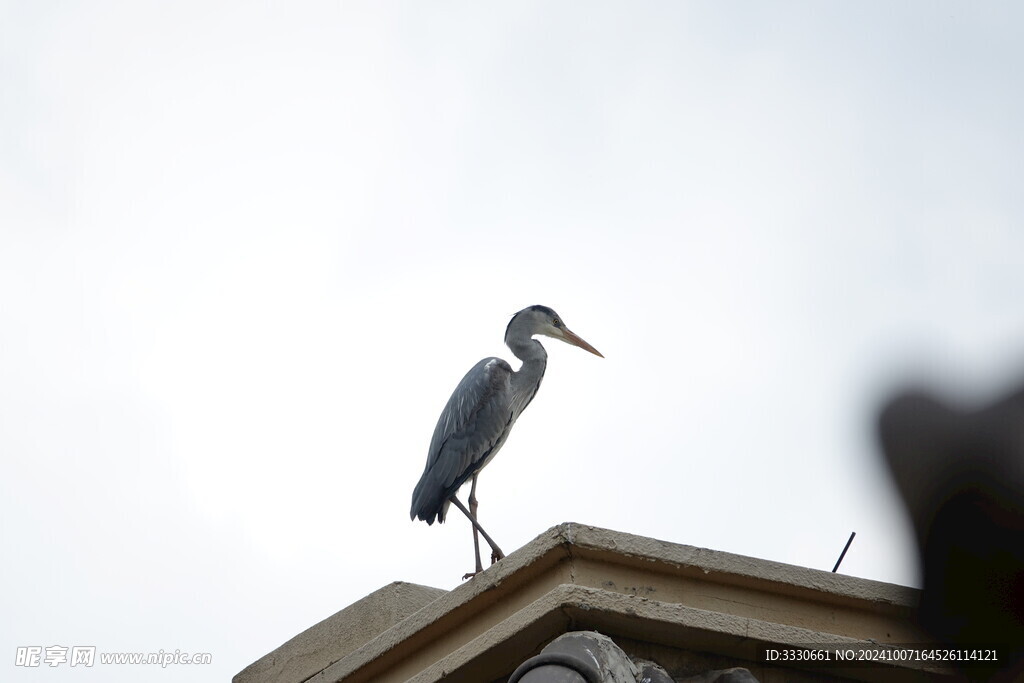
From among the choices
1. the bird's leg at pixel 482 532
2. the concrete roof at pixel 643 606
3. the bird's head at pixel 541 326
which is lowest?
the concrete roof at pixel 643 606

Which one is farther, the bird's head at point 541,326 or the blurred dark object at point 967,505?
the bird's head at point 541,326

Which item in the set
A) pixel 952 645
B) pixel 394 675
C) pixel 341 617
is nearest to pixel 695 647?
pixel 394 675

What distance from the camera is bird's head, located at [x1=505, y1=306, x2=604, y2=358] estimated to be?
10391 mm

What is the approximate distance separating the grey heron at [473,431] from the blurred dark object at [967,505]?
731cm

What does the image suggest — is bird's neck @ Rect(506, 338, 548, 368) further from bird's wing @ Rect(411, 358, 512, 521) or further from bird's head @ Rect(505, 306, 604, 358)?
bird's wing @ Rect(411, 358, 512, 521)

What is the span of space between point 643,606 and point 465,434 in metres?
4.22

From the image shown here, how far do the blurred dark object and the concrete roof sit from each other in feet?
12.0

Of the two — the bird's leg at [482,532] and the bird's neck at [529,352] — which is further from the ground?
the bird's neck at [529,352]

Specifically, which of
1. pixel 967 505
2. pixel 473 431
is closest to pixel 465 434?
pixel 473 431

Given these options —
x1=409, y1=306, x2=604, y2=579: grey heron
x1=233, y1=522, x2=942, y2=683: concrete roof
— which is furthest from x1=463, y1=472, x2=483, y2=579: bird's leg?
x1=233, y1=522, x2=942, y2=683: concrete roof

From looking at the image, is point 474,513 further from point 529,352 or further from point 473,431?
point 529,352

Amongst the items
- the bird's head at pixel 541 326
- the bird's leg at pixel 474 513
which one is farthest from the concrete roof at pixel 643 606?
the bird's head at pixel 541 326

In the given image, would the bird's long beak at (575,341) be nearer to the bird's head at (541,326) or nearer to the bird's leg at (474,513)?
the bird's head at (541,326)

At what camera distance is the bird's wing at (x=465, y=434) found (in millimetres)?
8773
